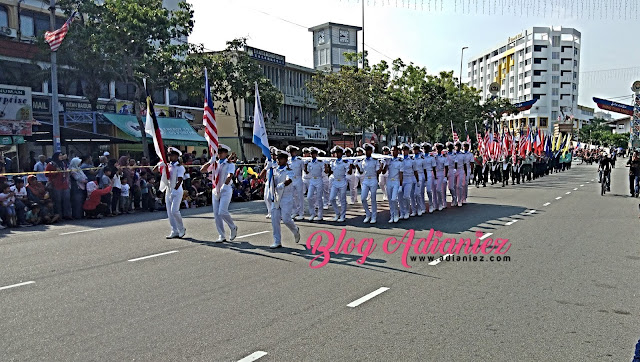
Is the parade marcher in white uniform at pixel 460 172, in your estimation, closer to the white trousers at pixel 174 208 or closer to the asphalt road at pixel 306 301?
the asphalt road at pixel 306 301

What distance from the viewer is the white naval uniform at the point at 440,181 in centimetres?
1606

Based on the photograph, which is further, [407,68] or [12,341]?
[407,68]

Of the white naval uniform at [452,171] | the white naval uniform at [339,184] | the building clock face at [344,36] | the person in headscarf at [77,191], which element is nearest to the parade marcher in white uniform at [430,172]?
the white naval uniform at [452,171]

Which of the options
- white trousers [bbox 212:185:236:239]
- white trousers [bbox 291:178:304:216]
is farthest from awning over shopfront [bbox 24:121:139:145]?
white trousers [bbox 212:185:236:239]

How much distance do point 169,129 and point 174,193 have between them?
22.7 meters

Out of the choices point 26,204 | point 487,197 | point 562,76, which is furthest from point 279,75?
point 562,76

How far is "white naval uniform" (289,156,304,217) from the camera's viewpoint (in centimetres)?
1317

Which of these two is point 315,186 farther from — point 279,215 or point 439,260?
point 439,260

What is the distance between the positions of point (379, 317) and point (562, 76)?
369 ft

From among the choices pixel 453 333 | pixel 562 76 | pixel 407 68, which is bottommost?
pixel 453 333

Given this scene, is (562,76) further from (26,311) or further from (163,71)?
(26,311)

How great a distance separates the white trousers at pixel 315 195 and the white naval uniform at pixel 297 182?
12.1 inches

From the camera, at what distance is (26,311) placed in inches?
243

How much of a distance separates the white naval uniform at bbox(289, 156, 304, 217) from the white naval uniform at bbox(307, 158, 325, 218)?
1.01ft
